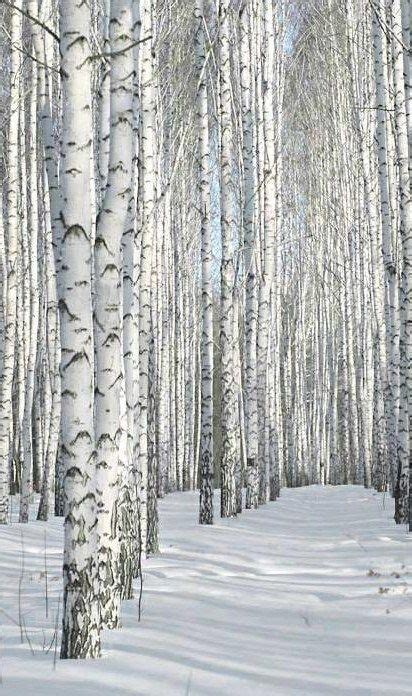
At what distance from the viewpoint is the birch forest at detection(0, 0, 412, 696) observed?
3.79 m

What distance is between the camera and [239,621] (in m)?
4.87

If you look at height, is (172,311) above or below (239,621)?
above

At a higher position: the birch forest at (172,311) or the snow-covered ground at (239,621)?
the birch forest at (172,311)

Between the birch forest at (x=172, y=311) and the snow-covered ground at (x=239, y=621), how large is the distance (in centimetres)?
3

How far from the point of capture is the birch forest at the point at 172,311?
3789mm

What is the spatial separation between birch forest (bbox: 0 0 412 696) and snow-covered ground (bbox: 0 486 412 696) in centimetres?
3

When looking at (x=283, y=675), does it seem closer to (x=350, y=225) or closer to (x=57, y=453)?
(x=57, y=453)

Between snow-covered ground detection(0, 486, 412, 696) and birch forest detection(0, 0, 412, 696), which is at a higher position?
birch forest detection(0, 0, 412, 696)

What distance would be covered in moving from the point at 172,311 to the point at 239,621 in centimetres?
1871

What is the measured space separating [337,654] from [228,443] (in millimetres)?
6817

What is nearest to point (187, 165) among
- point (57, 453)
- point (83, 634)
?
point (57, 453)

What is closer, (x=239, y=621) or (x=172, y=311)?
(x=239, y=621)

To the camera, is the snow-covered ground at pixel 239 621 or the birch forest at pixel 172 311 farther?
the birch forest at pixel 172 311

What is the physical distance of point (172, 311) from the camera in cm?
2339
